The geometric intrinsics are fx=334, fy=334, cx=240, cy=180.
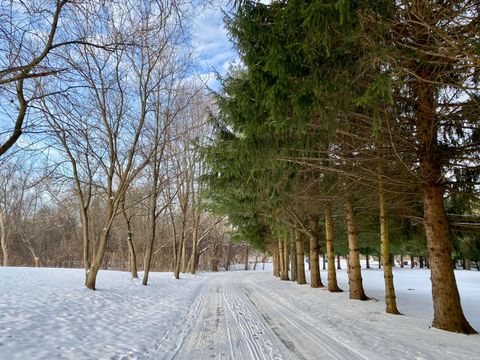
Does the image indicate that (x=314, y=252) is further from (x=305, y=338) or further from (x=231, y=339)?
(x=231, y=339)

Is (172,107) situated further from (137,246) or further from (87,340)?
(137,246)

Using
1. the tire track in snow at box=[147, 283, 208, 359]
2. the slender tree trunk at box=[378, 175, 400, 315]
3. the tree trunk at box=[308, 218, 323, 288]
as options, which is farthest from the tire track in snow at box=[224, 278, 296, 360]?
the tree trunk at box=[308, 218, 323, 288]

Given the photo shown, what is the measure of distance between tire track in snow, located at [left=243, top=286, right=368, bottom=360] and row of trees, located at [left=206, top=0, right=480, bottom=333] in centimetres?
257

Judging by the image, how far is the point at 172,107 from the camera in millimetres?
15992

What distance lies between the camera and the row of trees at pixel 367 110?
4.34 metres

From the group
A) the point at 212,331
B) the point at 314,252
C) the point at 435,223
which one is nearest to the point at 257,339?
the point at 212,331

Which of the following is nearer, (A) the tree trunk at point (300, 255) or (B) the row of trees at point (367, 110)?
(B) the row of trees at point (367, 110)

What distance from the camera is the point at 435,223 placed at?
6836 mm

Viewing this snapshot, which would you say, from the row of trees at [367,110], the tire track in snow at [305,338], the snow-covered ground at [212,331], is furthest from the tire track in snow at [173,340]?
the row of trees at [367,110]

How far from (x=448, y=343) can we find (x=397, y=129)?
13.2ft

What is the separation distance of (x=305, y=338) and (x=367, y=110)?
14.9 feet

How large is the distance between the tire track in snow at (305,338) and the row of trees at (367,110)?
2.57 meters

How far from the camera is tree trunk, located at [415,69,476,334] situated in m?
6.42

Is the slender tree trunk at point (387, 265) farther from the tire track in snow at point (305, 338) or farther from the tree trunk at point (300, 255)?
the tree trunk at point (300, 255)
